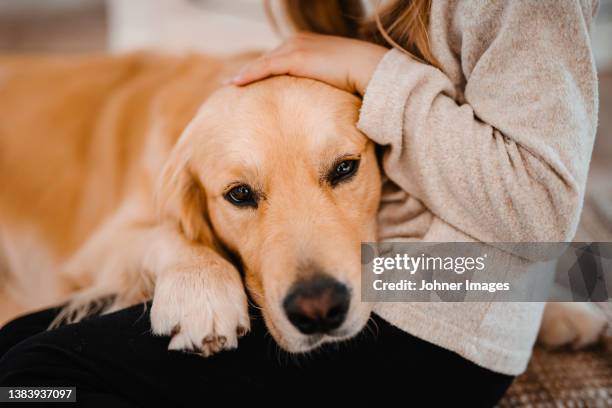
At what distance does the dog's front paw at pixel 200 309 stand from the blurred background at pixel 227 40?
2.57 ft

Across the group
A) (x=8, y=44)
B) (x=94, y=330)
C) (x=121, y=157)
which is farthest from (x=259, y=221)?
(x=8, y=44)

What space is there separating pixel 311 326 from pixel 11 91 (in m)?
1.86

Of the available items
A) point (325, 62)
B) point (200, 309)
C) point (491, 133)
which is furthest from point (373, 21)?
point (200, 309)

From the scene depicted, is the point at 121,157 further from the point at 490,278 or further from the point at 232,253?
the point at 490,278

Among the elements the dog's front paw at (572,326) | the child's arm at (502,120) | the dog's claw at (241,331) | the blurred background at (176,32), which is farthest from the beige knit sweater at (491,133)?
the blurred background at (176,32)

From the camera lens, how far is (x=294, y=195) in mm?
1096

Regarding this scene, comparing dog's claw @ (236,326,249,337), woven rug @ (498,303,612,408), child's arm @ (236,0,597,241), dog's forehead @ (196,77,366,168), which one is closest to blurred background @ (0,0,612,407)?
woven rug @ (498,303,612,408)

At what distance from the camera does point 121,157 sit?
1830 millimetres

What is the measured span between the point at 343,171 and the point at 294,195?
14 centimetres

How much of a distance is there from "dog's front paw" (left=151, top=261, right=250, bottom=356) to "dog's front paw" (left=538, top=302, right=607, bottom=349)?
3.21 feet

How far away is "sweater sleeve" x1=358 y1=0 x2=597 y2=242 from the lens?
0.88m

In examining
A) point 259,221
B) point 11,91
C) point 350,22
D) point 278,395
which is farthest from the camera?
point 11,91

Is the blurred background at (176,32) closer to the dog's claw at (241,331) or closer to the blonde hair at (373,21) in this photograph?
the blonde hair at (373,21)

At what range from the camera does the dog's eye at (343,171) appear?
3.74 ft
